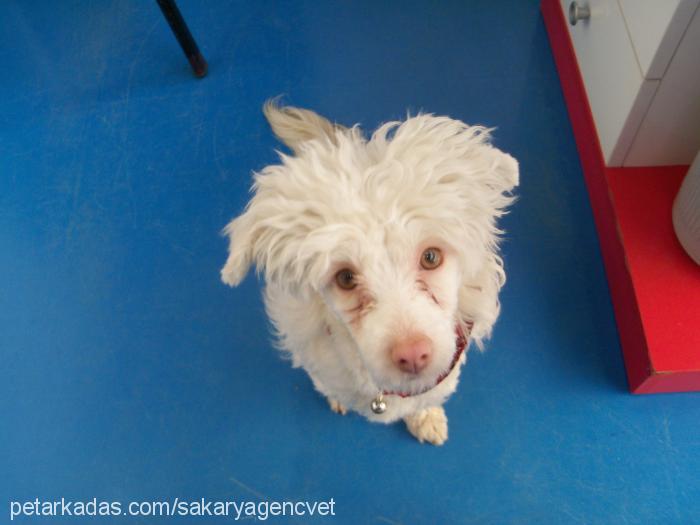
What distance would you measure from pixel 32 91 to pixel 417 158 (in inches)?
80.3

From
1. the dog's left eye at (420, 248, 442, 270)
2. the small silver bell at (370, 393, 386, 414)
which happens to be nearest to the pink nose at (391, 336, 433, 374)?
the dog's left eye at (420, 248, 442, 270)

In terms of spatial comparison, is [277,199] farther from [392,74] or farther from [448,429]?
[392,74]

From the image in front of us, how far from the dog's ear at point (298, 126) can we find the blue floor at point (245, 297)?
0.63 metres

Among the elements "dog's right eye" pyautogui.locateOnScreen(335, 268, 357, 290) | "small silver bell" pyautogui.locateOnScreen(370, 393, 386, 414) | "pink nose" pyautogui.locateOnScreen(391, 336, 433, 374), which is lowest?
"small silver bell" pyautogui.locateOnScreen(370, 393, 386, 414)

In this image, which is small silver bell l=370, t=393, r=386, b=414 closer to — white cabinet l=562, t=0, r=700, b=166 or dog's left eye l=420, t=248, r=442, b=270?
dog's left eye l=420, t=248, r=442, b=270

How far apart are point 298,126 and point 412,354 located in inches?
27.7

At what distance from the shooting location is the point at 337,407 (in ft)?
5.02

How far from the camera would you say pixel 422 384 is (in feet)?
2.97

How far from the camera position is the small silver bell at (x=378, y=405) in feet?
4.03

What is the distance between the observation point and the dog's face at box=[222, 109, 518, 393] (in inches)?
32.6

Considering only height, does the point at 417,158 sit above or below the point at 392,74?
above

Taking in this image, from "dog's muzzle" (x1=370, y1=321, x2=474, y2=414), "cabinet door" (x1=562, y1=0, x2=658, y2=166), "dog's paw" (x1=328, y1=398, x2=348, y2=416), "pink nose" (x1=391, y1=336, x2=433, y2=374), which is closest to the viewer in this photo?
"pink nose" (x1=391, y1=336, x2=433, y2=374)

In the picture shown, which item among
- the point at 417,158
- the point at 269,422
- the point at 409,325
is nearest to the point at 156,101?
the point at 269,422

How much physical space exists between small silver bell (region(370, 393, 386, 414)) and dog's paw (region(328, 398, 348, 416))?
0.27 m
